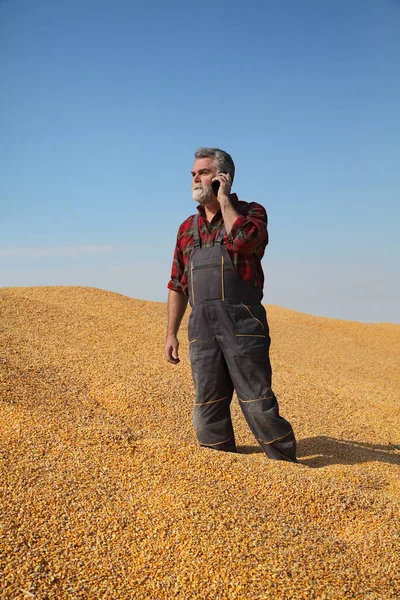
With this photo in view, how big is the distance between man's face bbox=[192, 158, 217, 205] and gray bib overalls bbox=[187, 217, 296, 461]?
19 cm

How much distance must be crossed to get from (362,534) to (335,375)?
5.41 m

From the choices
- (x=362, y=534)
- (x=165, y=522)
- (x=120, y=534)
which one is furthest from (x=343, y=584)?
(x=120, y=534)

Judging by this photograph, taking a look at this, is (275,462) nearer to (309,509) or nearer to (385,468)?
(309,509)

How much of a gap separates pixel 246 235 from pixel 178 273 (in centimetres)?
75

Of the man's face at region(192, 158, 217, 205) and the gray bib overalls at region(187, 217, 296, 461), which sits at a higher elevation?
the man's face at region(192, 158, 217, 205)

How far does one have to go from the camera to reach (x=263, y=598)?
2021 mm

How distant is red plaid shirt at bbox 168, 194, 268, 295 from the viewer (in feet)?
10.6

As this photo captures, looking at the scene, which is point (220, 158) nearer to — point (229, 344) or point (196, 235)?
point (196, 235)

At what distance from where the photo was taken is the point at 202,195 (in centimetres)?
346

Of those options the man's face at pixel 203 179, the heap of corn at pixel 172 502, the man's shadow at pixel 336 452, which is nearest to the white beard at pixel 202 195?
the man's face at pixel 203 179

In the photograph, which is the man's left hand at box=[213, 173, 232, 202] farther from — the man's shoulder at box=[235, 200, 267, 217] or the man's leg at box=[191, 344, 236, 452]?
the man's leg at box=[191, 344, 236, 452]

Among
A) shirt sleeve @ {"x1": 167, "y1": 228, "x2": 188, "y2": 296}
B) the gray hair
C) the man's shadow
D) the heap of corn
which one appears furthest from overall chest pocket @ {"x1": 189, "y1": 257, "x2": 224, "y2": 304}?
the man's shadow

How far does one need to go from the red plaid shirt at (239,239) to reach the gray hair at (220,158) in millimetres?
175

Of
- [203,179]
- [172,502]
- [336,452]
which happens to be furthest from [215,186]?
[336,452]
